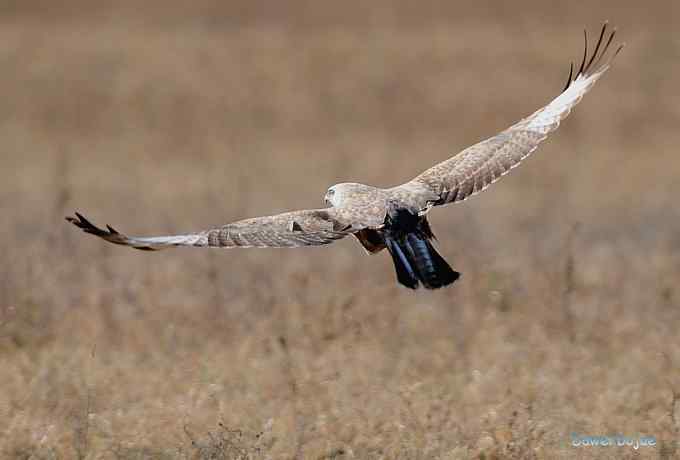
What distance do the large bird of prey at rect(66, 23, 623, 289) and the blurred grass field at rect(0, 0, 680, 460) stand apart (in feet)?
2.46

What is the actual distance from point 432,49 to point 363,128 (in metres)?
3.26

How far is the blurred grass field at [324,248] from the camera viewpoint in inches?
261

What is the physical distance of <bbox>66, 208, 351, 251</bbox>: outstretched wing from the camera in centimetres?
626

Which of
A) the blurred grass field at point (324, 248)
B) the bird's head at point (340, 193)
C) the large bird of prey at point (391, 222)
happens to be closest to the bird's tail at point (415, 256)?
the large bird of prey at point (391, 222)

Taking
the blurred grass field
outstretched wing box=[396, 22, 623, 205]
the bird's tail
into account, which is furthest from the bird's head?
the blurred grass field

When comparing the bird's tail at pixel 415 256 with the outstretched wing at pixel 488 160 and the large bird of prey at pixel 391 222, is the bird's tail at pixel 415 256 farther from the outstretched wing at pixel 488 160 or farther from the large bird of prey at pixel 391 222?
the outstretched wing at pixel 488 160

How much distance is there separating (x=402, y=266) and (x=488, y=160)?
1.34 metres

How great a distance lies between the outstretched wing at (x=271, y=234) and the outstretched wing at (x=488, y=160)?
29.9 inches

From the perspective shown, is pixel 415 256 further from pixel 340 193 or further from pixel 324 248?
pixel 324 248

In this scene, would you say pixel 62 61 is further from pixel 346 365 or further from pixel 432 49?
pixel 346 365

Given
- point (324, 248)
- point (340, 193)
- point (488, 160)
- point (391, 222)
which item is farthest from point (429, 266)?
point (324, 248)

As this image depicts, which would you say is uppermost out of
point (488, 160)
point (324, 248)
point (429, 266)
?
point (324, 248)

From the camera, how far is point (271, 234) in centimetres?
641

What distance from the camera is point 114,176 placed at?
18.7m
